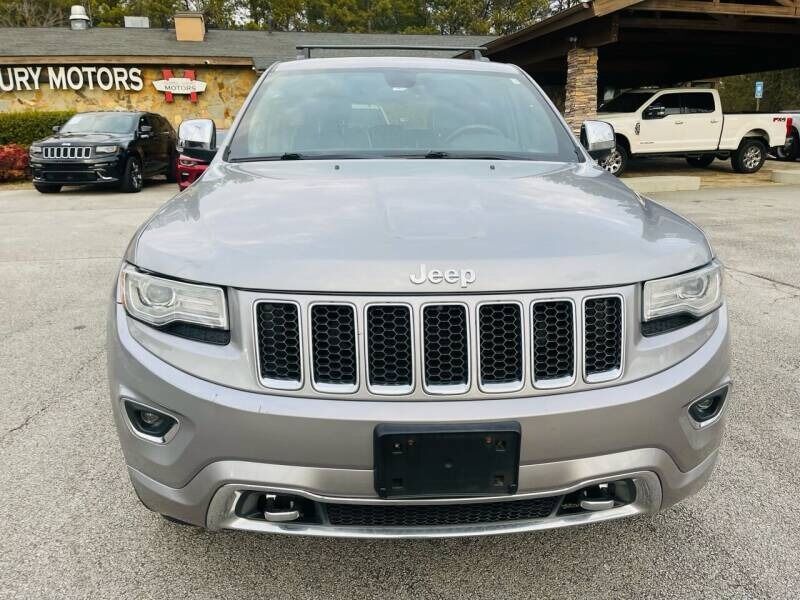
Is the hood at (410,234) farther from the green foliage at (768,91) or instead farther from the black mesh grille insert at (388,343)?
the green foliage at (768,91)

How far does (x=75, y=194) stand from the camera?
43.4ft

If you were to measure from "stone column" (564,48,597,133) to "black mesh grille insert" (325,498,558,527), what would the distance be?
42.2 feet

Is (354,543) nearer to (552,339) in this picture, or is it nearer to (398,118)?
(552,339)

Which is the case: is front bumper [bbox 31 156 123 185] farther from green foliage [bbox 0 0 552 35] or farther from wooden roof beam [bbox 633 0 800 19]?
green foliage [bbox 0 0 552 35]

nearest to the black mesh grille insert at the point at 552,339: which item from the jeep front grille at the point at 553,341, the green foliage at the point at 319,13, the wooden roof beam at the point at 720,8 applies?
the jeep front grille at the point at 553,341

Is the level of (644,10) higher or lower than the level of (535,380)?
higher

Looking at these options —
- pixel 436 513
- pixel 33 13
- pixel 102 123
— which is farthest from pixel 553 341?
pixel 33 13

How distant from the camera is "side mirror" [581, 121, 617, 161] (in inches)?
126

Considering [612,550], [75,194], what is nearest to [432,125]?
[612,550]

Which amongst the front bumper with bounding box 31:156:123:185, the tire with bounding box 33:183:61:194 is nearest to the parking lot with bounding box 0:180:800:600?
the front bumper with bounding box 31:156:123:185

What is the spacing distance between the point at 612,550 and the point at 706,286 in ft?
3.18

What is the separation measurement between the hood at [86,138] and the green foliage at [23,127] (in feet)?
21.3

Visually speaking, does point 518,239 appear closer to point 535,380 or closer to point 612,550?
point 535,380

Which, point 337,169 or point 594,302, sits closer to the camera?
point 594,302
